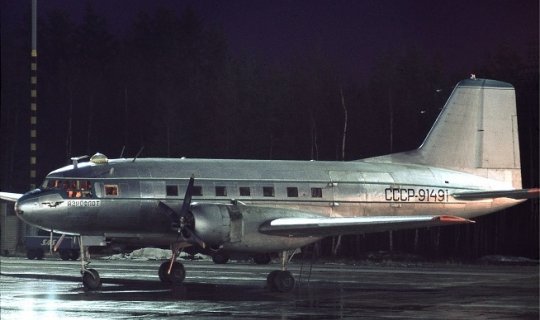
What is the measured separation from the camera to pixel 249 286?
30188 millimetres

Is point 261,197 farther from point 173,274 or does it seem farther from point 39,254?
point 39,254

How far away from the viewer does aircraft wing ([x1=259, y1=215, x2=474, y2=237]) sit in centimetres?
2747

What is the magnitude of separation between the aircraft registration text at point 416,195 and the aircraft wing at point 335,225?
14.8 ft

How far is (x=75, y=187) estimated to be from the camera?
1144 inches

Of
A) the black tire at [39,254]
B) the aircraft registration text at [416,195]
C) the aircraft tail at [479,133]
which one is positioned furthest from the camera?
the black tire at [39,254]

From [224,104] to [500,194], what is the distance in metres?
42.6

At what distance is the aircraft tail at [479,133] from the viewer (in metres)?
36.0

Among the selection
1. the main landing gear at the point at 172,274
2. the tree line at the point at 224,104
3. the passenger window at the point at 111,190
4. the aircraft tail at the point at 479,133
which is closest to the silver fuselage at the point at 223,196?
the passenger window at the point at 111,190

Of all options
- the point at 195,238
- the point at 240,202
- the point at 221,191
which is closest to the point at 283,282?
the point at 195,238

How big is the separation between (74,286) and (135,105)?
54.9 meters

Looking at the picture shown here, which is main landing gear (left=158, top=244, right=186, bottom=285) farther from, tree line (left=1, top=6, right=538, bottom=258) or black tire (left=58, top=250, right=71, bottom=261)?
tree line (left=1, top=6, right=538, bottom=258)

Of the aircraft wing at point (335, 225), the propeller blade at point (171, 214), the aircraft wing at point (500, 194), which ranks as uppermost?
the aircraft wing at point (500, 194)

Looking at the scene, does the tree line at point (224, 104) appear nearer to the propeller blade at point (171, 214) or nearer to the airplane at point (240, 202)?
the airplane at point (240, 202)

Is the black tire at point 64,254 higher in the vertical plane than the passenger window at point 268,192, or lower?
lower
